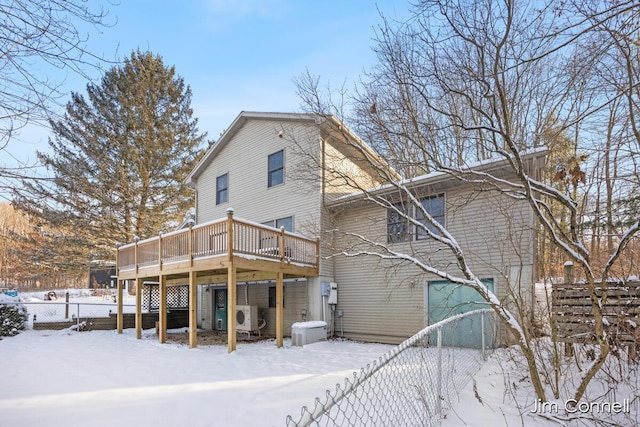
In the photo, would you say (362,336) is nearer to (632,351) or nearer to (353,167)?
(353,167)

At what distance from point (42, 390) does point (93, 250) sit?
60.1 feet

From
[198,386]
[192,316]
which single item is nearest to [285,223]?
[192,316]

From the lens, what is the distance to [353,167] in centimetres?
1338

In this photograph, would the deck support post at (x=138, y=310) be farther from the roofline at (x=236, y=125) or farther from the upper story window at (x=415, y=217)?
the upper story window at (x=415, y=217)

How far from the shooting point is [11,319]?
462 inches

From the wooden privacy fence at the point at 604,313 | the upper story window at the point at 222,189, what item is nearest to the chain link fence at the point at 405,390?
the wooden privacy fence at the point at 604,313

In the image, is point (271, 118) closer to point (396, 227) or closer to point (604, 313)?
point (396, 227)

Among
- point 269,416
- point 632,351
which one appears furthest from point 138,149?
point 632,351

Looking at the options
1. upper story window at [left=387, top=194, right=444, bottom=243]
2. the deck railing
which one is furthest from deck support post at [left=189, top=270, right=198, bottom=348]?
upper story window at [left=387, top=194, right=444, bottom=243]

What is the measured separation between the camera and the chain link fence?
6.39ft

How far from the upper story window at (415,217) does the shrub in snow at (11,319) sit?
11.6 metres

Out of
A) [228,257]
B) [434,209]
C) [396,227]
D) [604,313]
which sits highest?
[434,209]

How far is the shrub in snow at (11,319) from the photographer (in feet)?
37.5

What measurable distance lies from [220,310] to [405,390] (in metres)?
11.1
